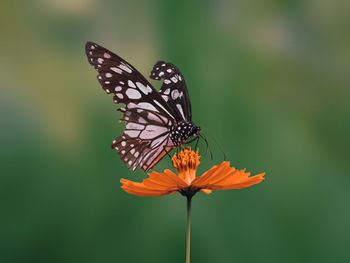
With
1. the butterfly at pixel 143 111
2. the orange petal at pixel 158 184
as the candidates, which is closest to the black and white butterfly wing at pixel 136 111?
the butterfly at pixel 143 111

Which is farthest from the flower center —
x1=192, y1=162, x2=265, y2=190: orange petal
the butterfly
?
x1=192, y1=162, x2=265, y2=190: orange petal

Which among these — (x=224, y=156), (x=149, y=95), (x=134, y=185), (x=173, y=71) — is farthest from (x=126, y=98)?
(x=224, y=156)

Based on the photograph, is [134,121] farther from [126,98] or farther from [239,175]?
[239,175]

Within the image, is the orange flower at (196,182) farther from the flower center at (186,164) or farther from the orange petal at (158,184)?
the flower center at (186,164)

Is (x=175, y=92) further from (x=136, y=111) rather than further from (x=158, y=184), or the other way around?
(x=158, y=184)

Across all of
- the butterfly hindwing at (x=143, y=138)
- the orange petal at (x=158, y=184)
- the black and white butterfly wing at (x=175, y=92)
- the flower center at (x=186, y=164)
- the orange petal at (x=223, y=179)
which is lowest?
the orange petal at (x=158, y=184)
